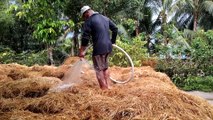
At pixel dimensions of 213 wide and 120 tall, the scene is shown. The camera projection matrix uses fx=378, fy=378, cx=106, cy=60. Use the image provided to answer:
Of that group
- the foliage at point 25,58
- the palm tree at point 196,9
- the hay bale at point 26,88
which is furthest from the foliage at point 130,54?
the palm tree at point 196,9

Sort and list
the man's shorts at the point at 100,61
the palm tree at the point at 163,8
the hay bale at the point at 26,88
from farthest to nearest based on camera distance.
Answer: the palm tree at the point at 163,8 → the man's shorts at the point at 100,61 → the hay bale at the point at 26,88

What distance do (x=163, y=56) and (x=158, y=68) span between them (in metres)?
0.86

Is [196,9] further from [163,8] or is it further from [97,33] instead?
[97,33]

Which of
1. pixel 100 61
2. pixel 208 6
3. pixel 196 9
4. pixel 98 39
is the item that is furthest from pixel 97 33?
pixel 196 9

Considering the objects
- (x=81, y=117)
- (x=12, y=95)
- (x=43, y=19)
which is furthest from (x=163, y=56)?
(x=81, y=117)

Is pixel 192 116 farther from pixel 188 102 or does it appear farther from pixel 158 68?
pixel 158 68

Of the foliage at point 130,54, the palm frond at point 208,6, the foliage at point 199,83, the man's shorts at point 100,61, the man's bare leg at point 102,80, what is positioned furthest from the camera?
the palm frond at point 208,6

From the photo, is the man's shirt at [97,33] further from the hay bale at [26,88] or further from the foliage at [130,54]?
the foliage at [130,54]

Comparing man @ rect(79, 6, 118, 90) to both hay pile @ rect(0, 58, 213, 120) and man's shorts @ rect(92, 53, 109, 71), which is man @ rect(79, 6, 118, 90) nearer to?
man's shorts @ rect(92, 53, 109, 71)

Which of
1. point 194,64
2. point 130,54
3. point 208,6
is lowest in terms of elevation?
point 194,64

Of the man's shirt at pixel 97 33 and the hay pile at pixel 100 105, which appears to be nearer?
the hay pile at pixel 100 105

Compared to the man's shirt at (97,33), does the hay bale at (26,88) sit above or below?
below

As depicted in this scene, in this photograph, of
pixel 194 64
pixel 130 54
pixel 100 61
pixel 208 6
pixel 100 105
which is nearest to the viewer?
pixel 100 105

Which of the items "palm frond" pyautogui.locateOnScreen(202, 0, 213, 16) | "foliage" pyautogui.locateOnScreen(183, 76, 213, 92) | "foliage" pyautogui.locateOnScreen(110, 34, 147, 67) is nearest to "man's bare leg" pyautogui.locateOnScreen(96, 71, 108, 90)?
"foliage" pyautogui.locateOnScreen(110, 34, 147, 67)
